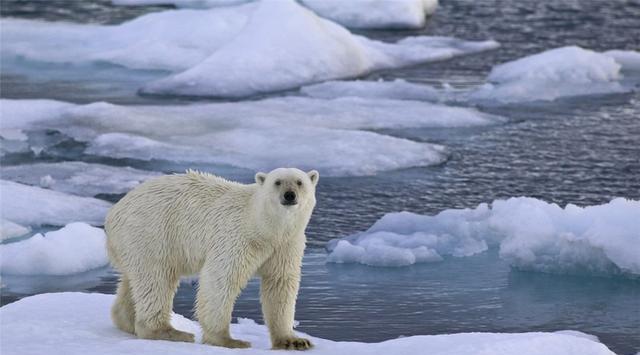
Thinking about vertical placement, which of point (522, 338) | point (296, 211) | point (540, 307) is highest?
point (296, 211)

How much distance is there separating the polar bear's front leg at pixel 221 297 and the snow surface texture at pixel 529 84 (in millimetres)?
10347

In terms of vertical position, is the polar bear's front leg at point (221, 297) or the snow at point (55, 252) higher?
the polar bear's front leg at point (221, 297)

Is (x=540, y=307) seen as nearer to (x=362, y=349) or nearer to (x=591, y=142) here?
(x=362, y=349)

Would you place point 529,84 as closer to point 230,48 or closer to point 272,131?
point 230,48

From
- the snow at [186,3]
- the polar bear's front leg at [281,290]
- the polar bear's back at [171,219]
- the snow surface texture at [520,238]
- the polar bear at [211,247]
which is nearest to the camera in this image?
the polar bear at [211,247]

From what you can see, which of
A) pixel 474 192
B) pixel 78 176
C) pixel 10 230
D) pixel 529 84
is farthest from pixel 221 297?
pixel 529 84

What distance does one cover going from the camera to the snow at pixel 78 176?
11867 millimetres

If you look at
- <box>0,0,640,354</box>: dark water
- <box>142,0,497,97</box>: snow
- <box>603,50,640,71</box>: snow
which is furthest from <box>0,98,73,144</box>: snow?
<box>603,50,640,71</box>: snow

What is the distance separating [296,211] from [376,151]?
7.46m

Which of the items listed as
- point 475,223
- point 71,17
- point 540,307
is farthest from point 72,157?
point 71,17

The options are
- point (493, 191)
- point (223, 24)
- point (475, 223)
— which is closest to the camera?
point (475, 223)

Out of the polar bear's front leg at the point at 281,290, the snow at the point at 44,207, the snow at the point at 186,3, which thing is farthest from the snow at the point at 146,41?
the polar bear's front leg at the point at 281,290

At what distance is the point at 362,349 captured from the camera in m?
5.74

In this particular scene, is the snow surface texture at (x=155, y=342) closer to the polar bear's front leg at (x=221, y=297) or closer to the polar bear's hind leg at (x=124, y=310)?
the polar bear's hind leg at (x=124, y=310)
